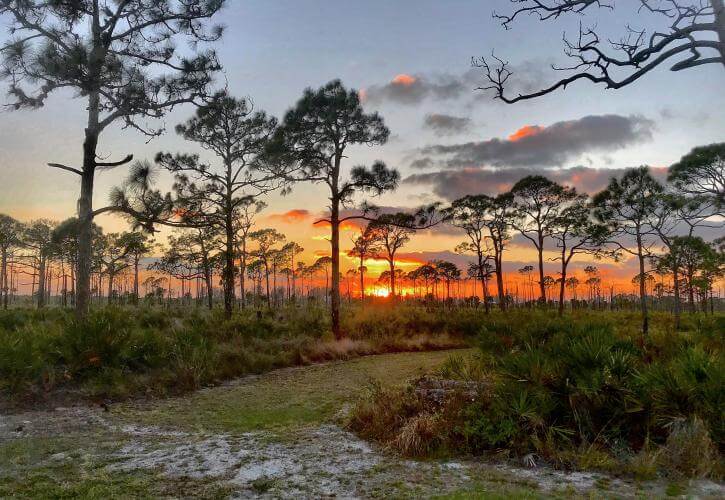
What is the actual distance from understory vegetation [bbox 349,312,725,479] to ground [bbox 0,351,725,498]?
300 mm

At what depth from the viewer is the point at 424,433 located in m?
5.75

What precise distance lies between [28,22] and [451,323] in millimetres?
19696

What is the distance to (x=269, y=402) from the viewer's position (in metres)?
8.89

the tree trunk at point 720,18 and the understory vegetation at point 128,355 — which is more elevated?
the tree trunk at point 720,18

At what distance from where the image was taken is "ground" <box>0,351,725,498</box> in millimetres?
4352

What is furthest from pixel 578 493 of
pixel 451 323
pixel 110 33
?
pixel 451 323

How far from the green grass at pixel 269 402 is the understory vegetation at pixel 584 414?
5.18 feet

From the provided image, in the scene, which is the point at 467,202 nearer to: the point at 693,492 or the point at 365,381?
the point at 365,381

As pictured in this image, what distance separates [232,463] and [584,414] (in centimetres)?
418

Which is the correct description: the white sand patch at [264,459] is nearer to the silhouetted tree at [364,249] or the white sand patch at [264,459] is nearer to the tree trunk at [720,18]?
the tree trunk at [720,18]

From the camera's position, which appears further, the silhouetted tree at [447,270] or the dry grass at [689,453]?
the silhouetted tree at [447,270]

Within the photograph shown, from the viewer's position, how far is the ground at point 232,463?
4.35m

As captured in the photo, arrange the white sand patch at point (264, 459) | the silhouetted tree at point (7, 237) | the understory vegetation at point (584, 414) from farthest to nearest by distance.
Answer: the silhouetted tree at point (7, 237) < the understory vegetation at point (584, 414) < the white sand patch at point (264, 459)

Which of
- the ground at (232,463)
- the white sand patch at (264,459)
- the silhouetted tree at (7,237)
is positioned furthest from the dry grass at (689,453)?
the silhouetted tree at (7,237)
